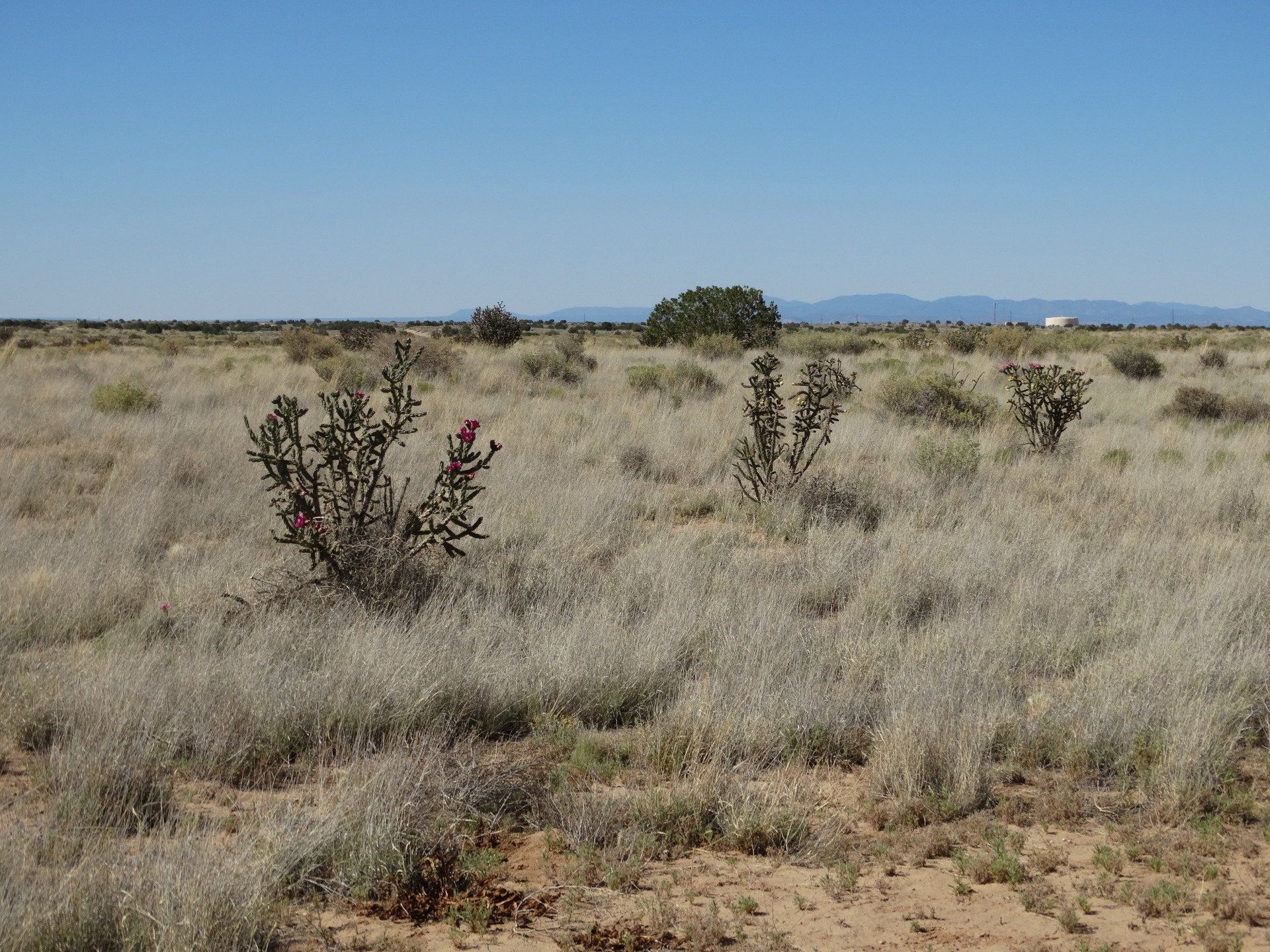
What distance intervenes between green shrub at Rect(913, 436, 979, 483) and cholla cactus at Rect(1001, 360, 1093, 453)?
5.85ft

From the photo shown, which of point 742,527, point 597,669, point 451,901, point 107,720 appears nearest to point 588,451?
point 742,527

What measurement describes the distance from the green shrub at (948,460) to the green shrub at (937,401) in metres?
3.21

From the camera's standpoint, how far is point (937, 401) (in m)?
14.1

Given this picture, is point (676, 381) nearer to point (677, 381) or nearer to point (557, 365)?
point (677, 381)

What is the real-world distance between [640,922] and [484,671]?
1912mm

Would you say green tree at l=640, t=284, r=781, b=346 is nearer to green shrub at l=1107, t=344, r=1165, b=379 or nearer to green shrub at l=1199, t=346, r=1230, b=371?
green shrub at l=1107, t=344, r=1165, b=379

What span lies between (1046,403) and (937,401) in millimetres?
2466

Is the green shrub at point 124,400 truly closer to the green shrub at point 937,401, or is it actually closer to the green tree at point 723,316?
the green shrub at point 937,401

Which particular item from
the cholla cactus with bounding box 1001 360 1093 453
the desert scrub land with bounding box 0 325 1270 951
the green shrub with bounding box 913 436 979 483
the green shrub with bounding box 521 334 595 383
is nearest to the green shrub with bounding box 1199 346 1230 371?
the cholla cactus with bounding box 1001 360 1093 453

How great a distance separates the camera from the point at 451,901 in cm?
318

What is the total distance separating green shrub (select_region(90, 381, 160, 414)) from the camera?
13352mm

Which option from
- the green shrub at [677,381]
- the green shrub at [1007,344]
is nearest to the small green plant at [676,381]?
the green shrub at [677,381]

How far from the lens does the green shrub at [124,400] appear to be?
13.4m

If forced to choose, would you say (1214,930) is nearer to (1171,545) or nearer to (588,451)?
(1171,545)
